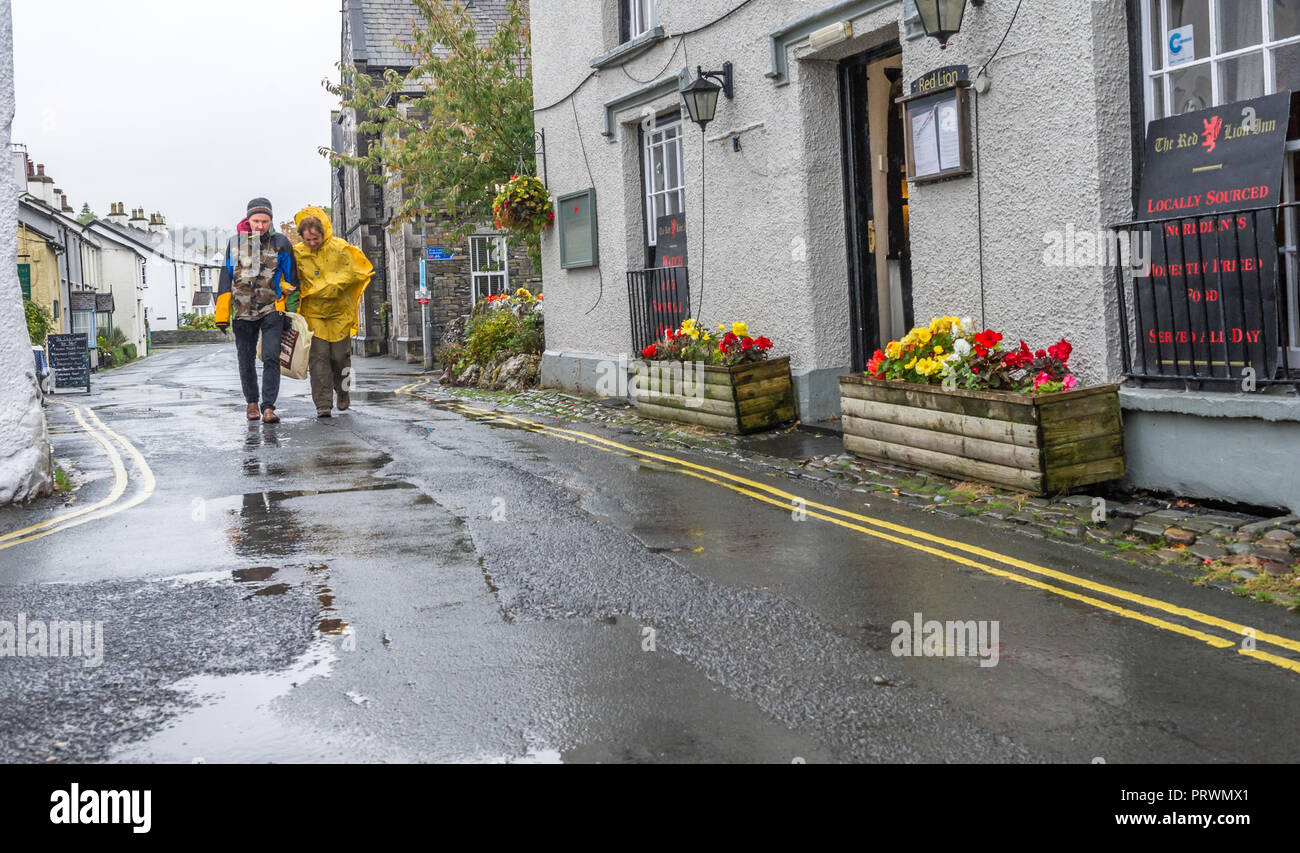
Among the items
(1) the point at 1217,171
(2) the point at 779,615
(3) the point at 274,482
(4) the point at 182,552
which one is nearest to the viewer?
(2) the point at 779,615

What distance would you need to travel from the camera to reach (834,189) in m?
10.6

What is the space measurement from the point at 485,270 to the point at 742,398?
21.7 metres

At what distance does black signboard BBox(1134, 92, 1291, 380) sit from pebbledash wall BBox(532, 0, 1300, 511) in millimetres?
270

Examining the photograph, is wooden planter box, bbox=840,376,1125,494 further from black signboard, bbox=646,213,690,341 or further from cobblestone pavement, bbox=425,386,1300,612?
black signboard, bbox=646,213,690,341

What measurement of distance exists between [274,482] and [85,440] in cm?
415

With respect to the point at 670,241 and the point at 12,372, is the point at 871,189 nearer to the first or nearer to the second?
the point at 670,241

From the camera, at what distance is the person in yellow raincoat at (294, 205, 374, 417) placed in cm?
1239

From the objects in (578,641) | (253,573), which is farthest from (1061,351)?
(253,573)

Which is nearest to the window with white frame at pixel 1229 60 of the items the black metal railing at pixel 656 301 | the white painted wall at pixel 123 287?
the black metal railing at pixel 656 301

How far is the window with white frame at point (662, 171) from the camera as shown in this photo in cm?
1309
